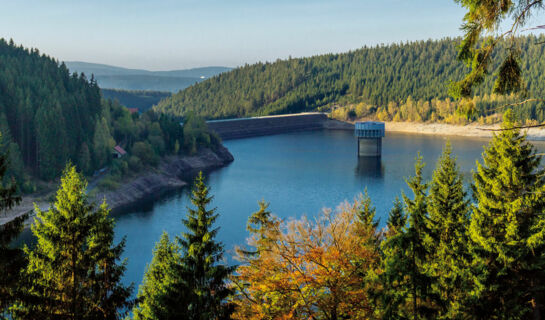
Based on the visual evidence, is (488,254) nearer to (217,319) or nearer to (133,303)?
(217,319)

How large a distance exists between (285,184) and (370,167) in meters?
27.2

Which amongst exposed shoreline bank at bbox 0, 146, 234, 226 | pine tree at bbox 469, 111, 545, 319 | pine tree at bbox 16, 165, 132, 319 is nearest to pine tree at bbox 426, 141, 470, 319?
pine tree at bbox 469, 111, 545, 319

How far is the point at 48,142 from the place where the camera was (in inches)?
3452

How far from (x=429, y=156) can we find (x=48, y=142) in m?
88.3

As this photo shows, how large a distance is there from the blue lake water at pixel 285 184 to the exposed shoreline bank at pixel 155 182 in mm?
4387

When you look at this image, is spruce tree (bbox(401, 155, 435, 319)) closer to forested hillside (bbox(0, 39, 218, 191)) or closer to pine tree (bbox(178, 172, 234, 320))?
pine tree (bbox(178, 172, 234, 320))

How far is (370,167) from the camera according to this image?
11631 cm

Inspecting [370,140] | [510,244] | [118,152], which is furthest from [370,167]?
[510,244]

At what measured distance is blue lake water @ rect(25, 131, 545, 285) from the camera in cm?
Result: 6712

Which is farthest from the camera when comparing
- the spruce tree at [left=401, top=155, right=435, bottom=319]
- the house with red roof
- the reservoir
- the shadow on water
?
the shadow on water

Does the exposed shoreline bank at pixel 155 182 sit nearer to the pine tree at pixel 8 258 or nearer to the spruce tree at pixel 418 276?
the spruce tree at pixel 418 276

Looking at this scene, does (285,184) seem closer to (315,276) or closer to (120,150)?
(120,150)

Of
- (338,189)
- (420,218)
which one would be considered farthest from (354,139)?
(420,218)

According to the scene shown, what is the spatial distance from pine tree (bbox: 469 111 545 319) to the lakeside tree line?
56 millimetres
